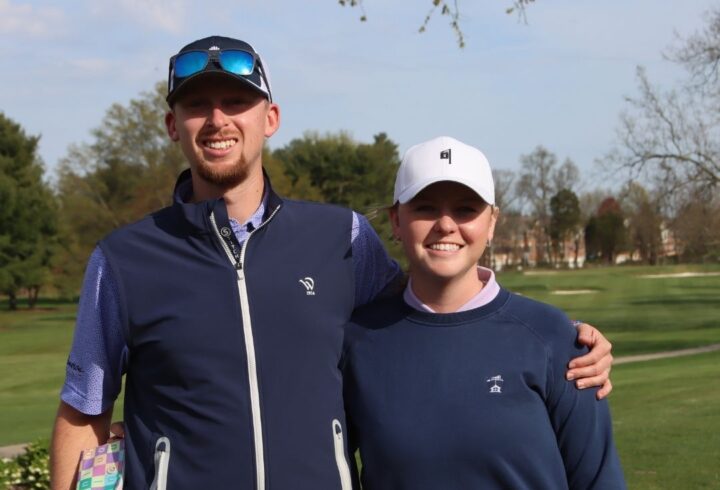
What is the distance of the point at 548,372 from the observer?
119 inches

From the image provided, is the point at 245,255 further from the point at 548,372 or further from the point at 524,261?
the point at 524,261

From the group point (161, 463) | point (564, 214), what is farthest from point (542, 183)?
point (161, 463)

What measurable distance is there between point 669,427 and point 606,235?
95.3m

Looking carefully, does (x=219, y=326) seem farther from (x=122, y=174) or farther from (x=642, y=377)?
(x=122, y=174)

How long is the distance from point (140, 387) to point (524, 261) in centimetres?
10299

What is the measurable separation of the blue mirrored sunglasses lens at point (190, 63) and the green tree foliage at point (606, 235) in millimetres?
99477

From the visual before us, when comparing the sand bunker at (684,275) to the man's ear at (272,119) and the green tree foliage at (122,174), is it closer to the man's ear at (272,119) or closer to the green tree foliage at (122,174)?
the green tree foliage at (122,174)

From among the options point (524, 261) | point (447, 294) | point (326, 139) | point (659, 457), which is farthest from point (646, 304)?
point (524, 261)

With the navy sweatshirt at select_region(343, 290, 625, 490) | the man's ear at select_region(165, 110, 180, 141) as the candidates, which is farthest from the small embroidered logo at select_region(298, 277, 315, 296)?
the man's ear at select_region(165, 110, 180, 141)

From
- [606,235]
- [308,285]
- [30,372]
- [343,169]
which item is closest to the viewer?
[308,285]

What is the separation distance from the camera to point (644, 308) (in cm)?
4334

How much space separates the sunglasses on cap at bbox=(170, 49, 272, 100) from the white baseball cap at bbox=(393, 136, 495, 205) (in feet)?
2.01

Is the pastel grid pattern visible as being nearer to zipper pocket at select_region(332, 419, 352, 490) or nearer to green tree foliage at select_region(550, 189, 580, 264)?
zipper pocket at select_region(332, 419, 352, 490)

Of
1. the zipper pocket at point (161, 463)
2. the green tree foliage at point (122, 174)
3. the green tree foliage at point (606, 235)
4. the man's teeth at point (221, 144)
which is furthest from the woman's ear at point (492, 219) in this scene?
the green tree foliage at point (606, 235)
